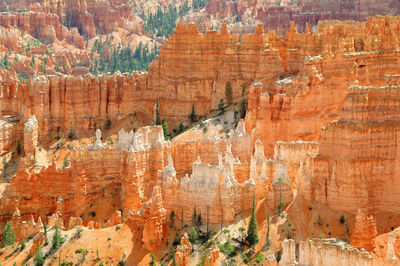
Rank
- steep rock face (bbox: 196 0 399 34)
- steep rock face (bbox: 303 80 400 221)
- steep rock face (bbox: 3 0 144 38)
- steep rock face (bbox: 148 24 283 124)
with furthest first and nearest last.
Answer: steep rock face (bbox: 3 0 144 38)
steep rock face (bbox: 196 0 399 34)
steep rock face (bbox: 148 24 283 124)
steep rock face (bbox: 303 80 400 221)

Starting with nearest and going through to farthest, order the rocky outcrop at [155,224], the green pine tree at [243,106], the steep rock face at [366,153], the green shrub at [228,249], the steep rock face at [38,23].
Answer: the steep rock face at [366,153]
the green shrub at [228,249]
the rocky outcrop at [155,224]
the green pine tree at [243,106]
the steep rock face at [38,23]

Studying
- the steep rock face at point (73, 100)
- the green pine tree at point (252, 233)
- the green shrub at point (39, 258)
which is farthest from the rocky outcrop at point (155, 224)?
the steep rock face at point (73, 100)

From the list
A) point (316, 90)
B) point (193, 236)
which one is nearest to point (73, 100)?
point (316, 90)

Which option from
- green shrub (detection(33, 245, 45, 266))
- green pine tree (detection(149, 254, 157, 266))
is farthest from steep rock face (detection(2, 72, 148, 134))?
green pine tree (detection(149, 254, 157, 266))

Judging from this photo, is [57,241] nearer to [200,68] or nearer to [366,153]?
[366,153]

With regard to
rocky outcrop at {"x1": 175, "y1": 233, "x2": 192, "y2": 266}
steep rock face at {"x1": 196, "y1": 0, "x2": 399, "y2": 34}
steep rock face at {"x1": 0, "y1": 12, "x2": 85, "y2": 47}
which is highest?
steep rock face at {"x1": 196, "y1": 0, "x2": 399, "y2": 34}

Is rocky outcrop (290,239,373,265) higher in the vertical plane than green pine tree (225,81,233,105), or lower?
lower

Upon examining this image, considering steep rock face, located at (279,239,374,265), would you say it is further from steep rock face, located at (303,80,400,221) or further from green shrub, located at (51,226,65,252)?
green shrub, located at (51,226,65,252)

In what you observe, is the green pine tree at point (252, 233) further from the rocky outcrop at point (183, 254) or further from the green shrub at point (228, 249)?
the rocky outcrop at point (183, 254)

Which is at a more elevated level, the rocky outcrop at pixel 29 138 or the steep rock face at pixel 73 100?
the steep rock face at pixel 73 100

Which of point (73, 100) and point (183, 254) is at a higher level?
point (73, 100)

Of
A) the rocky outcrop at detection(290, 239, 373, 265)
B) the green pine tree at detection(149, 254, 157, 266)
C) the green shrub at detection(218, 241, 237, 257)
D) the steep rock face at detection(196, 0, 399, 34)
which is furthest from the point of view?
the steep rock face at detection(196, 0, 399, 34)

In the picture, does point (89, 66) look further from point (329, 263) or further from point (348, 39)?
point (329, 263)

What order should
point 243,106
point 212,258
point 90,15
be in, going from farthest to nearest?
1. point 90,15
2. point 243,106
3. point 212,258
